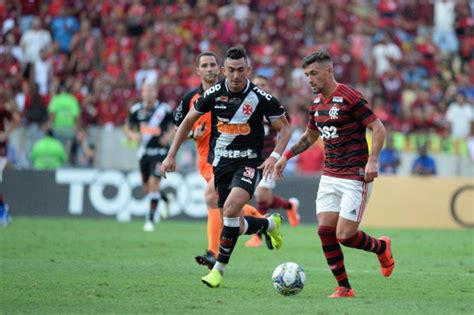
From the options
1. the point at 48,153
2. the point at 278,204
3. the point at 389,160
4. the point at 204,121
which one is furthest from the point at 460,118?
the point at 204,121

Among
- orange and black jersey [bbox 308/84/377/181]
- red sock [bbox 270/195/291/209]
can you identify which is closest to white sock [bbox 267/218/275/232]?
orange and black jersey [bbox 308/84/377/181]

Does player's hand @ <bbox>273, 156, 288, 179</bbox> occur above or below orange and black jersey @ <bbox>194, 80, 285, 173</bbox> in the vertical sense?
below

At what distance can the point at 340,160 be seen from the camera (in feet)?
31.7

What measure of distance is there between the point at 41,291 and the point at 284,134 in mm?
3057

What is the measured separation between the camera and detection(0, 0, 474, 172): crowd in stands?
963 inches

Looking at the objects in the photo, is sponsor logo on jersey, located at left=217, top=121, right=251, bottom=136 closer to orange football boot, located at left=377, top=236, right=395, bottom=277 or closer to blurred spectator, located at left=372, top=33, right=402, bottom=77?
orange football boot, located at left=377, top=236, right=395, bottom=277

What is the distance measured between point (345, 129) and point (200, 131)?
3243mm

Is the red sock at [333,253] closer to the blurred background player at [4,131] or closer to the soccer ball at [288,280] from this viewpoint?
the soccer ball at [288,280]

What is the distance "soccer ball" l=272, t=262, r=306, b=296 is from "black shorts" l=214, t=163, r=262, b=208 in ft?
3.67

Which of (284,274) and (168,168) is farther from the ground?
(168,168)

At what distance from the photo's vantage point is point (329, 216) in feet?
31.7

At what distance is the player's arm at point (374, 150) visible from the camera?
360 inches

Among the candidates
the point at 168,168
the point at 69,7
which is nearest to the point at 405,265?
the point at 168,168

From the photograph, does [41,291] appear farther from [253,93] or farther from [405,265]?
[405,265]
